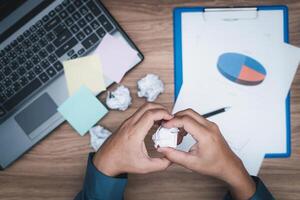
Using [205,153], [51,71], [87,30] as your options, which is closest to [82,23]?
[87,30]

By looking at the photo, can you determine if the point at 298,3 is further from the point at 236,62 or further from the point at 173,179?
the point at 173,179

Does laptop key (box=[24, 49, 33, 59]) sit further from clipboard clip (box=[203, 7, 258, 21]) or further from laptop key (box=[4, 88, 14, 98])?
clipboard clip (box=[203, 7, 258, 21])

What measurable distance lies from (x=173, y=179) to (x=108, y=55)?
0.30 m

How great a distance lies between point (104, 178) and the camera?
90cm

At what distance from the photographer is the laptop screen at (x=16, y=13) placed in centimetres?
98

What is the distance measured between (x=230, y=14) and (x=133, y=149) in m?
0.37

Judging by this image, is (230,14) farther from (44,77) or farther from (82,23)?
(44,77)

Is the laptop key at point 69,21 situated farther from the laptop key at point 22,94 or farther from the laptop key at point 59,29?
the laptop key at point 22,94

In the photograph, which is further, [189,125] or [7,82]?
[7,82]

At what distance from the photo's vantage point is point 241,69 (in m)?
1.00

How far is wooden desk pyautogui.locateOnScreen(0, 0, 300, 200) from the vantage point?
38.9 inches

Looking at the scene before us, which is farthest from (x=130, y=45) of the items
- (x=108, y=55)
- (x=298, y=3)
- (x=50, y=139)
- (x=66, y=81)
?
(x=298, y=3)

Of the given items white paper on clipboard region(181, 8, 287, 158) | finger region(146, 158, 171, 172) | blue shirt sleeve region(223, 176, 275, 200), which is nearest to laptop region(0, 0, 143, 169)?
white paper on clipboard region(181, 8, 287, 158)

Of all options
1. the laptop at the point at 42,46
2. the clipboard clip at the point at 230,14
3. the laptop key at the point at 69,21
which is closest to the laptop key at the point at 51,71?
the laptop at the point at 42,46
